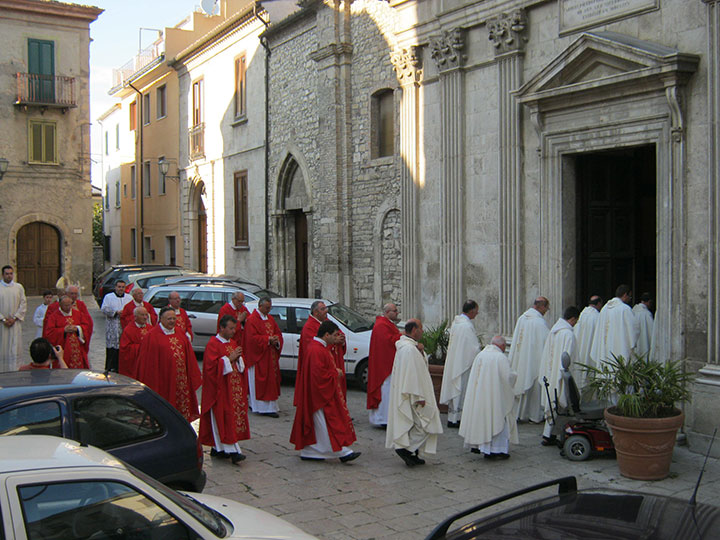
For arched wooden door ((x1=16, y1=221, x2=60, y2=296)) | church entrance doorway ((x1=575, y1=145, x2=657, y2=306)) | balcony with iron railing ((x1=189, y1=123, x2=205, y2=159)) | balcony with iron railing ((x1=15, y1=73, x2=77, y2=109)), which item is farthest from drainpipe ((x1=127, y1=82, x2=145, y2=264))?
church entrance doorway ((x1=575, y1=145, x2=657, y2=306))

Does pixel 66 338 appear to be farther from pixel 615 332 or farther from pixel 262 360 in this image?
pixel 615 332

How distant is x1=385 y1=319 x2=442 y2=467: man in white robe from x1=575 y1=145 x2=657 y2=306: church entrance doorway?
4.17 m

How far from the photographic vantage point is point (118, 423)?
18.6 ft

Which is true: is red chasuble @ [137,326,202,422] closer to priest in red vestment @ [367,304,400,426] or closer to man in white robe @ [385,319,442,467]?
man in white robe @ [385,319,442,467]

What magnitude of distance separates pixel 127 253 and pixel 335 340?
3333 cm

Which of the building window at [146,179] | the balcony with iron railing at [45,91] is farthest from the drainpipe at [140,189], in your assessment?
the balcony with iron railing at [45,91]

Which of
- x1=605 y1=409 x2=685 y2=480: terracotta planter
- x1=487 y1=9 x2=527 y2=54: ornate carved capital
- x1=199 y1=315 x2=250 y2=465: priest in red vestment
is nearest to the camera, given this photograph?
x1=605 y1=409 x2=685 y2=480: terracotta planter

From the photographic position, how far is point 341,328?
1288 centimetres

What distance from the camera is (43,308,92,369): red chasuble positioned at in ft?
35.1

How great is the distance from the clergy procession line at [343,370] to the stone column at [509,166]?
1230 millimetres

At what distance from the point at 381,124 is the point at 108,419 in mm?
13563

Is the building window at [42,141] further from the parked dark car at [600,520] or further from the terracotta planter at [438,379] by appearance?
the parked dark car at [600,520]

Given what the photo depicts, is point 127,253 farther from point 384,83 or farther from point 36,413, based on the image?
point 36,413

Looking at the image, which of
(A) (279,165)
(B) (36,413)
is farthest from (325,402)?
(A) (279,165)
